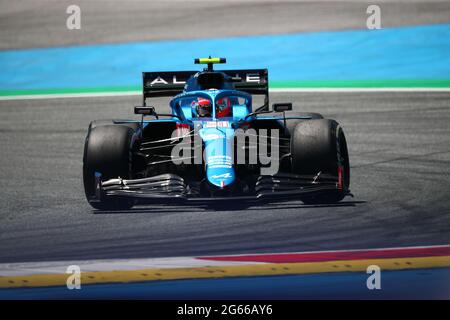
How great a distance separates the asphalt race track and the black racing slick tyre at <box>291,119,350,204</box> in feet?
1.43

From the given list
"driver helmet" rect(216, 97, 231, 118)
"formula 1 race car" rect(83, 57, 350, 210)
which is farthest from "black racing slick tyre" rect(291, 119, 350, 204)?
"driver helmet" rect(216, 97, 231, 118)

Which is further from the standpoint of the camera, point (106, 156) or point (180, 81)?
point (180, 81)

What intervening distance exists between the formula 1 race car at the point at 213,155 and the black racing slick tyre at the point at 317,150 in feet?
0.03

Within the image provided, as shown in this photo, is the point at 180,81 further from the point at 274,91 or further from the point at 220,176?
the point at 274,91

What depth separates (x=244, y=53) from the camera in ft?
68.2

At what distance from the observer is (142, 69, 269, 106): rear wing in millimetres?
14055

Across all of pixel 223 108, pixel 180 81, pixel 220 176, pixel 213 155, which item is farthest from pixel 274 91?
pixel 220 176

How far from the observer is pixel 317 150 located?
12.1 m

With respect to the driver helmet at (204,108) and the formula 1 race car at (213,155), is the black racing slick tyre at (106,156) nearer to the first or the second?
the formula 1 race car at (213,155)

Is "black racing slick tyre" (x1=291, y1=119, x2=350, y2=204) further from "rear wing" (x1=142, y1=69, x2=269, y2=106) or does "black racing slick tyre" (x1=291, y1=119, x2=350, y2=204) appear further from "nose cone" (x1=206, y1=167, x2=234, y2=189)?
"rear wing" (x1=142, y1=69, x2=269, y2=106)

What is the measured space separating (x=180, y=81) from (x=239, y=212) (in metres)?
2.50

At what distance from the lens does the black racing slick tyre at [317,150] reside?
12109mm

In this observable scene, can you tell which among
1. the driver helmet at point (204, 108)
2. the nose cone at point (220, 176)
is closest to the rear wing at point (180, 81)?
the driver helmet at point (204, 108)
